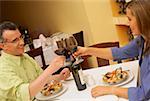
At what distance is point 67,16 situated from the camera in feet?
11.6

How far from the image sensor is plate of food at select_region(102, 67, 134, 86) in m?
1.60

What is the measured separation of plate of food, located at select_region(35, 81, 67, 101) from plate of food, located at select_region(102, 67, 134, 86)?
273 mm

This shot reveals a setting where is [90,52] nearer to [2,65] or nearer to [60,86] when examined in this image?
[60,86]

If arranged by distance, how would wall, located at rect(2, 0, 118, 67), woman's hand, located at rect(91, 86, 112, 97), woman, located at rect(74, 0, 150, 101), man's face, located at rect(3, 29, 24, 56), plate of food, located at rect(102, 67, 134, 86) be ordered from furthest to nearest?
1. wall, located at rect(2, 0, 118, 67)
2. man's face, located at rect(3, 29, 24, 56)
3. plate of food, located at rect(102, 67, 134, 86)
4. woman's hand, located at rect(91, 86, 112, 97)
5. woman, located at rect(74, 0, 150, 101)

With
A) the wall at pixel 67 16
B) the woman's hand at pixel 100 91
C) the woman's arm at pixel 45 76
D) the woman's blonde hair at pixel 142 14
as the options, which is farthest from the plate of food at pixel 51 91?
the wall at pixel 67 16

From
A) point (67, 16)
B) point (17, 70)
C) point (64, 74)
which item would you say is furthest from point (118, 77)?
point (67, 16)

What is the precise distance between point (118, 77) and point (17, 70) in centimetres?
66

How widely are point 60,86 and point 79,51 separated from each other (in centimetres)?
31

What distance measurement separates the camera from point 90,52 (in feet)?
6.56

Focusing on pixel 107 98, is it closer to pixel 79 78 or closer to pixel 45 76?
pixel 79 78

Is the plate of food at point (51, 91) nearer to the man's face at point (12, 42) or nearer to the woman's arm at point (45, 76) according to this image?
the woman's arm at point (45, 76)

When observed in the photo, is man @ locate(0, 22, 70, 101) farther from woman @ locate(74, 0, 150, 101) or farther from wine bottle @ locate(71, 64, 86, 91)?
woman @ locate(74, 0, 150, 101)

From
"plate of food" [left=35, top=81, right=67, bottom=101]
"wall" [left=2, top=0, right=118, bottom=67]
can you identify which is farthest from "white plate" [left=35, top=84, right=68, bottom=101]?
"wall" [left=2, top=0, right=118, bottom=67]

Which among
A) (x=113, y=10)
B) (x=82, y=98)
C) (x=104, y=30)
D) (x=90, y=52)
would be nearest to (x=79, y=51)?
(x=90, y=52)
